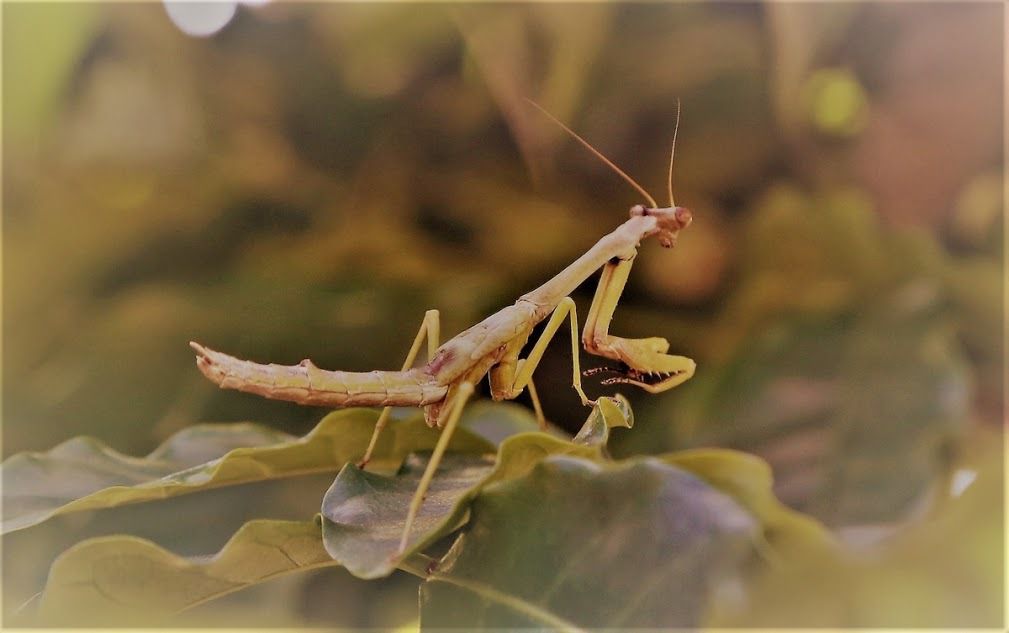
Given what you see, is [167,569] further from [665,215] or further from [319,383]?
[665,215]

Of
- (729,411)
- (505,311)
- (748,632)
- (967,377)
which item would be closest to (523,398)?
(505,311)

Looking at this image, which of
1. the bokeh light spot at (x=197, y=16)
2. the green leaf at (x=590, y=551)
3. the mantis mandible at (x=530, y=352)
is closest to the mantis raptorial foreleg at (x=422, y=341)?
the mantis mandible at (x=530, y=352)

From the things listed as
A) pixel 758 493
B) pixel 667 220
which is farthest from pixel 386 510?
pixel 667 220

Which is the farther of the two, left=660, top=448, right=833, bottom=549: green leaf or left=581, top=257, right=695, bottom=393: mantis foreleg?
left=581, top=257, right=695, bottom=393: mantis foreleg

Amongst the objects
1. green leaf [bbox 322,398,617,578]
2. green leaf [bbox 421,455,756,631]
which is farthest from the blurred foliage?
green leaf [bbox 421,455,756,631]

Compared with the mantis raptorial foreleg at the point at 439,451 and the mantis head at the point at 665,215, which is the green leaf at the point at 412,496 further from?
the mantis head at the point at 665,215

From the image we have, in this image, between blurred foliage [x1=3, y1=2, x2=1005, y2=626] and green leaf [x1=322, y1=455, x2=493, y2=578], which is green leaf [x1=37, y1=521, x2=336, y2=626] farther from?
blurred foliage [x1=3, y1=2, x2=1005, y2=626]
